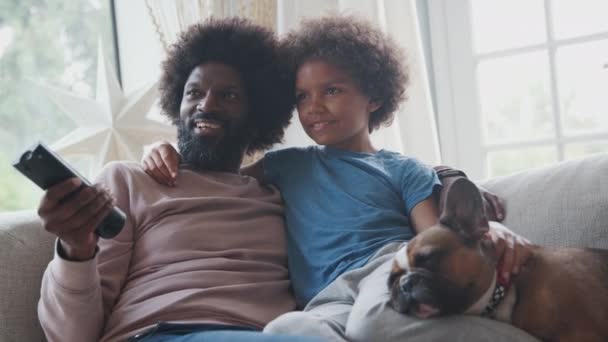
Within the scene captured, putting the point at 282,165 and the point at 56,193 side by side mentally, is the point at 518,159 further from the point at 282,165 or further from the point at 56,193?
the point at 56,193

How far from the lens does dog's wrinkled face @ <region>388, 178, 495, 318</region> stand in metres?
0.99

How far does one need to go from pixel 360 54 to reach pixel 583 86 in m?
0.96

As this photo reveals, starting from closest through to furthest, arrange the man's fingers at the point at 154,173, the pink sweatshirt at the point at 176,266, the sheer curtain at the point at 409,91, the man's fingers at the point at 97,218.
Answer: the man's fingers at the point at 97,218 → the pink sweatshirt at the point at 176,266 → the man's fingers at the point at 154,173 → the sheer curtain at the point at 409,91

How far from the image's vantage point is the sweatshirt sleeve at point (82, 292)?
117 centimetres

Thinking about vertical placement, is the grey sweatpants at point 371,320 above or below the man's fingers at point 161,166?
below

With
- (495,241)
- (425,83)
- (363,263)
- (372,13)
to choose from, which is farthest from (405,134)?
(495,241)

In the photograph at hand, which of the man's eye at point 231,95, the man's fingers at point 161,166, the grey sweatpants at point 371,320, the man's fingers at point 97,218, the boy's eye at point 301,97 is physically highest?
the man's eye at point 231,95

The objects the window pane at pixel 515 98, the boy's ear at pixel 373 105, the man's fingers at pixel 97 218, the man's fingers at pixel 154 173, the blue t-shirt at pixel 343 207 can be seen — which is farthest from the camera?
the window pane at pixel 515 98

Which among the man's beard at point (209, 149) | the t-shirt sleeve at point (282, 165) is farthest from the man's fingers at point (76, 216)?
the t-shirt sleeve at point (282, 165)

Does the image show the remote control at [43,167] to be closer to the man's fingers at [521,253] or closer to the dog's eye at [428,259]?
the dog's eye at [428,259]

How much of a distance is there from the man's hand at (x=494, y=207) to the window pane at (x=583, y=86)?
964 millimetres

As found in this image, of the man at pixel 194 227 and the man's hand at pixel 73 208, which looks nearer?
the man's hand at pixel 73 208

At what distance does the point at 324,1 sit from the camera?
7.04 feet

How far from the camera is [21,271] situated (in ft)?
4.35
